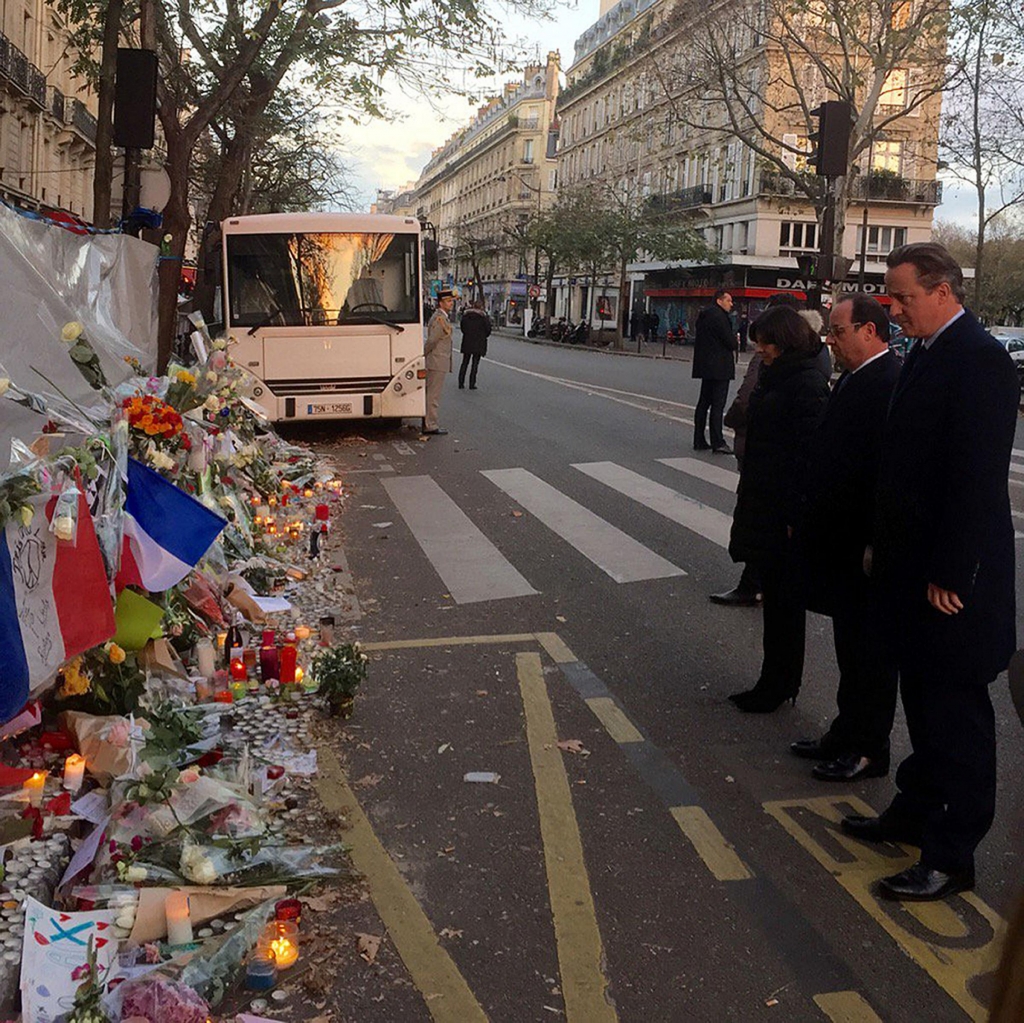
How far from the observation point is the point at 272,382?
14734mm

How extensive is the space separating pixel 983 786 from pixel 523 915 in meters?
1.51

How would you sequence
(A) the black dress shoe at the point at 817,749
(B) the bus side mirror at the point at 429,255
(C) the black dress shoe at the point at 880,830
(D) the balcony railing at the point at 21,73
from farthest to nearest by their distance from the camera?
(D) the balcony railing at the point at 21,73 < (B) the bus side mirror at the point at 429,255 < (A) the black dress shoe at the point at 817,749 < (C) the black dress shoe at the point at 880,830

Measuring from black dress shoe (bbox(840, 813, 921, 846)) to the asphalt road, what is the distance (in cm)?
5

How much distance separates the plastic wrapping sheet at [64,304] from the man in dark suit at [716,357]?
6.13 meters

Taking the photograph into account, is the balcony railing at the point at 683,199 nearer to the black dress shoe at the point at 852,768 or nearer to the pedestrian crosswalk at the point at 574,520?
the pedestrian crosswalk at the point at 574,520

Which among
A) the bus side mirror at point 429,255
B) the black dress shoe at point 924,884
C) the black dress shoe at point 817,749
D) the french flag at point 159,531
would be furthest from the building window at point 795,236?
the black dress shoe at point 924,884

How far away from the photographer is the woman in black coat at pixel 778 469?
531 cm

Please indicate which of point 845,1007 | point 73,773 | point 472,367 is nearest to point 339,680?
point 73,773

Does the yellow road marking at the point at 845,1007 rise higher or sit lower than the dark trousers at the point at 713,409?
lower

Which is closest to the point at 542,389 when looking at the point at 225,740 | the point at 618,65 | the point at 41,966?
the point at 225,740

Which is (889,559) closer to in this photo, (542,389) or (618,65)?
(542,389)

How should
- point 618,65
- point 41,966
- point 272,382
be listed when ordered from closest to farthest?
point 41,966 → point 272,382 → point 618,65

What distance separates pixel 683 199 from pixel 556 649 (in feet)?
192

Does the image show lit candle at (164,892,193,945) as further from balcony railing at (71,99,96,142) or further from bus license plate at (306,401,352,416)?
balcony railing at (71,99,96,142)
